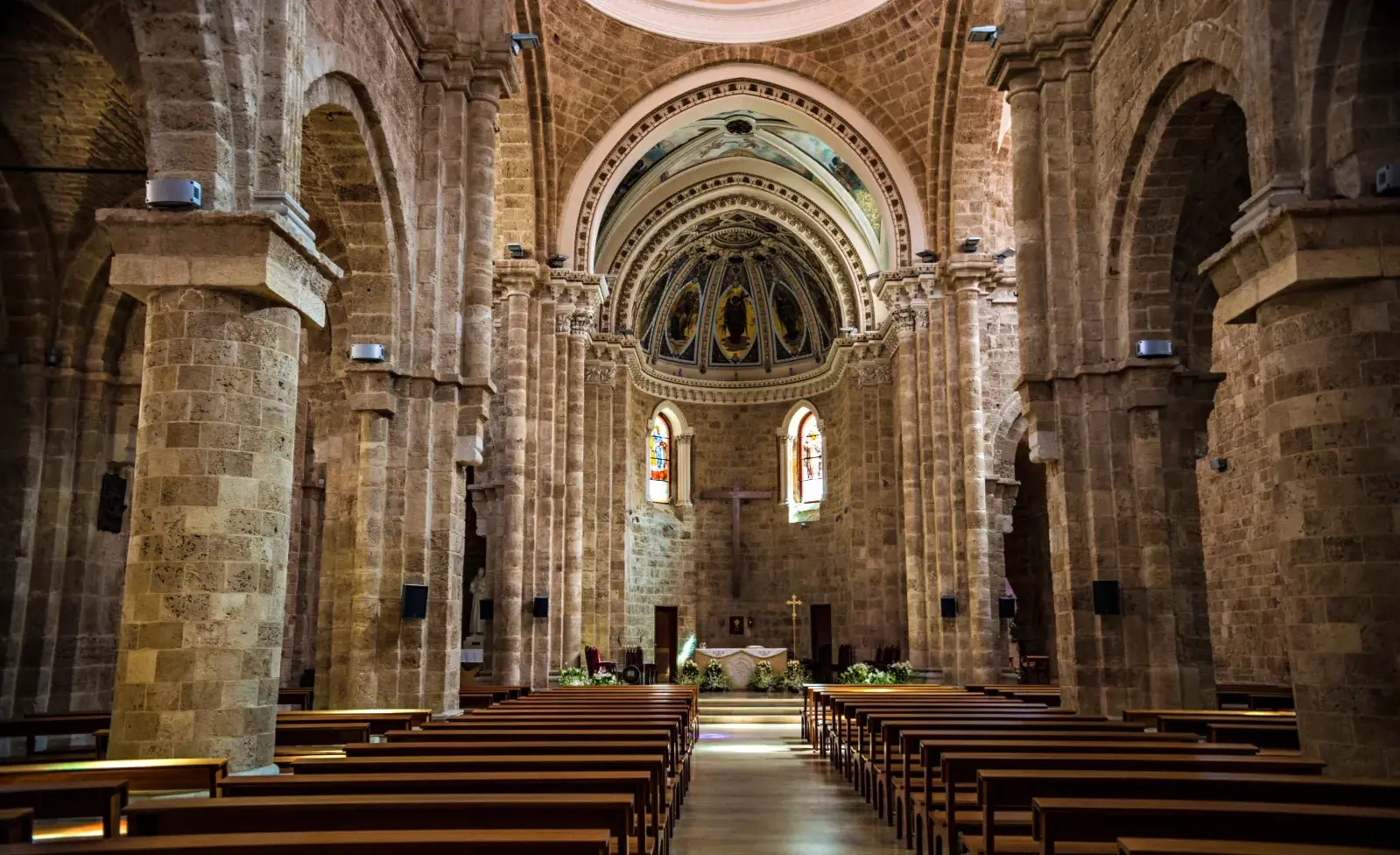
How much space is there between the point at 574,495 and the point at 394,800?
19.0m

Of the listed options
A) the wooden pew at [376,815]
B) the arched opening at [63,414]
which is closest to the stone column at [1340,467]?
the wooden pew at [376,815]

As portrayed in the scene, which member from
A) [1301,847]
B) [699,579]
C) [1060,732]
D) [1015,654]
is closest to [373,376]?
[1060,732]

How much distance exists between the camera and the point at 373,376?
12039mm

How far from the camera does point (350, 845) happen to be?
3520 millimetres

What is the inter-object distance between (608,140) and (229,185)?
15419mm

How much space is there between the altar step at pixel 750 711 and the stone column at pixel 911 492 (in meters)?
2.86

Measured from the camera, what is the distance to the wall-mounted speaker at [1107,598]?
38.2ft

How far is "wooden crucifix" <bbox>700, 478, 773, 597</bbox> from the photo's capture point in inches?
1278

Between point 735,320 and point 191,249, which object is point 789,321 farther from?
point 191,249

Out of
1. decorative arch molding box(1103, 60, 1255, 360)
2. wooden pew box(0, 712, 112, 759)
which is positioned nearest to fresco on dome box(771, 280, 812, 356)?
decorative arch molding box(1103, 60, 1255, 360)

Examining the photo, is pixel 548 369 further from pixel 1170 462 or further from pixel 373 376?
pixel 1170 462

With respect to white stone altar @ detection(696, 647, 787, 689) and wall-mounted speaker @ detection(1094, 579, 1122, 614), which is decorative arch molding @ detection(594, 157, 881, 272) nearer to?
white stone altar @ detection(696, 647, 787, 689)

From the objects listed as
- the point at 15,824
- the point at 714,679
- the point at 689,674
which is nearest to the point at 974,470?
the point at 714,679

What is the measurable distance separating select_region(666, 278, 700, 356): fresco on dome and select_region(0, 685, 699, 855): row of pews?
2646 centimetres
